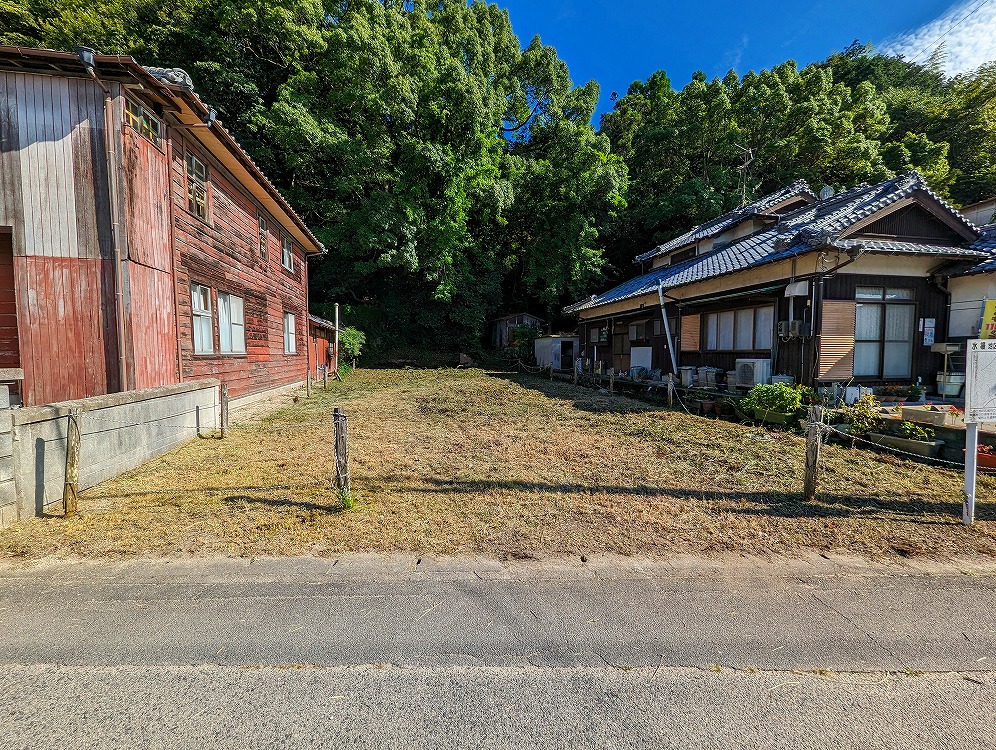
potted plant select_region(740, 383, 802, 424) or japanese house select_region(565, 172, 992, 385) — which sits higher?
japanese house select_region(565, 172, 992, 385)

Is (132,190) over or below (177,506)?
over

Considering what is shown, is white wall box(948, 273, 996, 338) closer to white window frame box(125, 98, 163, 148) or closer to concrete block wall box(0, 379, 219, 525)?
concrete block wall box(0, 379, 219, 525)

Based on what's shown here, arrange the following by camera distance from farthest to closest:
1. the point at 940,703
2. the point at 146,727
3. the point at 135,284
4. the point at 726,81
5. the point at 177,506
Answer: the point at 726,81
the point at 135,284
the point at 177,506
the point at 940,703
the point at 146,727

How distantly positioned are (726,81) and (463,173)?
66.1 ft

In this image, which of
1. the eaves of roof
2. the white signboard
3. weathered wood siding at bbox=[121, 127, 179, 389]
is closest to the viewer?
the white signboard

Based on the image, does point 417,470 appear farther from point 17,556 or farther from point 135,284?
point 135,284

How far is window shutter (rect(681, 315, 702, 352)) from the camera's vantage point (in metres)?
13.2

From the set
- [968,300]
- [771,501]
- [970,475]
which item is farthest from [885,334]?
[771,501]

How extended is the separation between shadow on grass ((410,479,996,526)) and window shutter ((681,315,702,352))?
9.12m

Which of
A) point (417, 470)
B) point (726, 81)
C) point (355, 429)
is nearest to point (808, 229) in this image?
point (417, 470)

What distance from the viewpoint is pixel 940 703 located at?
2.02 m

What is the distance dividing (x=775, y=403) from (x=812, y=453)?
4.38m

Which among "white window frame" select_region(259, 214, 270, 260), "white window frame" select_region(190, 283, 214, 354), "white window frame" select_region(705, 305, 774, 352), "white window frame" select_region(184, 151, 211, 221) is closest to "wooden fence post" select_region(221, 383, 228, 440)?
"white window frame" select_region(190, 283, 214, 354)

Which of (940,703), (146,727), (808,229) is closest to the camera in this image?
(146,727)
